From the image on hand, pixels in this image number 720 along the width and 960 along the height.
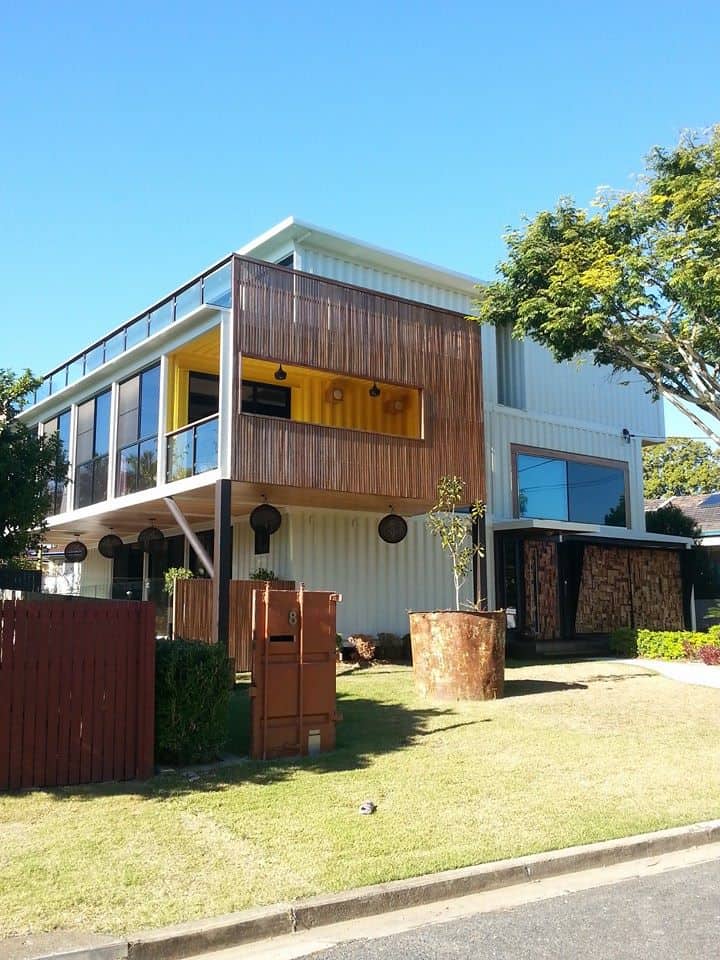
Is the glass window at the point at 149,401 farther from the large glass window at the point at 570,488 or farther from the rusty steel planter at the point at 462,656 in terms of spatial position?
the large glass window at the point at 570,488

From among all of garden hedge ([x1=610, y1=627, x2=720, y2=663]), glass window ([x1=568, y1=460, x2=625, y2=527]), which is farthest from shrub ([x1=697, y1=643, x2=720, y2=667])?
glass window ([x1=568, y1=460, x2=625, y2=527])

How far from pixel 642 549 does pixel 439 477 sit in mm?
7593

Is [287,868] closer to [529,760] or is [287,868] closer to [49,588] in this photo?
[529,760]

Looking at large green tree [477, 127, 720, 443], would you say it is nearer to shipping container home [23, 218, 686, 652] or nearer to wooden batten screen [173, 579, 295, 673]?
shipping container home [23, 218, 686, 652]

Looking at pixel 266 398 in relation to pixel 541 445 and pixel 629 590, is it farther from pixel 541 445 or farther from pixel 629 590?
pixel 629 590

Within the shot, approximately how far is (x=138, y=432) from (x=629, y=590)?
12.6 metres

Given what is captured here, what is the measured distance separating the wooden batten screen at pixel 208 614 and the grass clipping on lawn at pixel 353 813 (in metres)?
4.87

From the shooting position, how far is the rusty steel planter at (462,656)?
11.6 metres

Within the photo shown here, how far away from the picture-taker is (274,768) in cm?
806

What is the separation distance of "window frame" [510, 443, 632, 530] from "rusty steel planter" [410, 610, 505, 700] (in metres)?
7.95

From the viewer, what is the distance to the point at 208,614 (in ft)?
48.4

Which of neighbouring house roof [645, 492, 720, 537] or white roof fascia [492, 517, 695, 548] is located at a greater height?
neighbouring house roof [645, 492, 720, 537]

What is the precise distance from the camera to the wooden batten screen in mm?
14547

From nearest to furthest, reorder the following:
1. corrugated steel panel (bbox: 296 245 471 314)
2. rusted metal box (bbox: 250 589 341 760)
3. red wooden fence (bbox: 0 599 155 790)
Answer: red wooden fence (bbox: 0 599 155 790) → rusted metal box (bbox: 250 589 341 760) → corrugated steel panel (bbox: 296 245 471 314)
